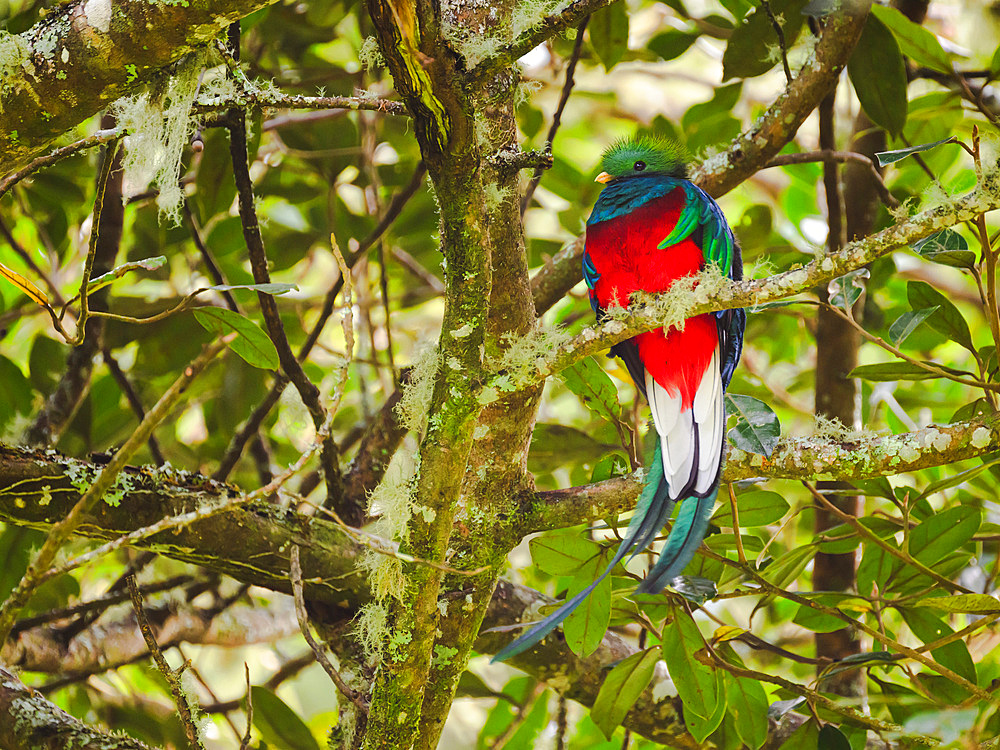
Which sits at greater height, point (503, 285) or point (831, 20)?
point (831, 20)

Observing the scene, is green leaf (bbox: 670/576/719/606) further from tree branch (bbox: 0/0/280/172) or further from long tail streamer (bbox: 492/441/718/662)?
tree branch (bbox: 0/0/280/172)

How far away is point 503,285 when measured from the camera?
1.43m

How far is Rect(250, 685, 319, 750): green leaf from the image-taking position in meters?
1.86

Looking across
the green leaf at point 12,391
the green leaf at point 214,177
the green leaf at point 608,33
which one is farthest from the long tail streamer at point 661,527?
the green leaf at point 12,391

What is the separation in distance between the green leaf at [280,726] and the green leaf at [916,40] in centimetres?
202

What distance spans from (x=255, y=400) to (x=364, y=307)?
0.46 meters

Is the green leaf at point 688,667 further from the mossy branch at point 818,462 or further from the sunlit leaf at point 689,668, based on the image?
the mossy branch at point 818,462

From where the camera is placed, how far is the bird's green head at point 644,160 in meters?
1.98

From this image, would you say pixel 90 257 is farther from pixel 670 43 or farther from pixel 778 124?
pixel 670 43

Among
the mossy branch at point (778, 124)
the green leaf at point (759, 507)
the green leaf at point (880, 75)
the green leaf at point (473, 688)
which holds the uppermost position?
the green leaf at point (880, 75)

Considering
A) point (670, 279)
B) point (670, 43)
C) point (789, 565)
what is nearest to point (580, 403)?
point (670, 279)

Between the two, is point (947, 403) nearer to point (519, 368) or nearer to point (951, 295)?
point (951, 295)

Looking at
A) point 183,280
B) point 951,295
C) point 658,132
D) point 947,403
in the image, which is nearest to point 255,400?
point 183,280

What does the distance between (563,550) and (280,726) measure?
0.83 metres
